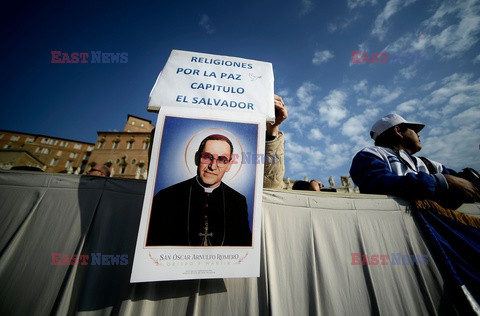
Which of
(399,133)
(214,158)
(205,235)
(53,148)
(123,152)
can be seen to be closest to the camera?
(205,235)

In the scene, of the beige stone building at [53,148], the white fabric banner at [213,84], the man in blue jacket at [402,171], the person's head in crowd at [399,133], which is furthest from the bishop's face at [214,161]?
the beige stone building at [53,148]

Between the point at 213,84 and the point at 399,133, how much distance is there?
109 inches

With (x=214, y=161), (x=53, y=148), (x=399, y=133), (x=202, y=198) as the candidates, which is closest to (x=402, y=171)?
(x=399, y=133)

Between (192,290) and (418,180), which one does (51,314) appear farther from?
(418,180)

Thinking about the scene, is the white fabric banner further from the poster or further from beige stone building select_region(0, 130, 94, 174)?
beige stone building select_region(0, 130, 94, 174)

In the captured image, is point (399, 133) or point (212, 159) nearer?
point (212, 159)

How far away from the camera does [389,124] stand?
9.19 feet

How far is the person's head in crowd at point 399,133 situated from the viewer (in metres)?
2.71

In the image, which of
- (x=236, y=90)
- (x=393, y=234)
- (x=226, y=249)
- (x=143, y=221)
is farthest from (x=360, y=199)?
(x=143, y=221)

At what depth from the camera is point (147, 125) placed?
36.9 metres

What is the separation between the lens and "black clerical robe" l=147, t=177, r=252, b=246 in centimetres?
128

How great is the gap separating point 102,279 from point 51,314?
1.07 feet

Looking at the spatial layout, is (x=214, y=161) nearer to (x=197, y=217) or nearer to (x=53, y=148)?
(x=197, y=217)

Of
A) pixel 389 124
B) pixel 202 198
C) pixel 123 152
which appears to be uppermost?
pixel 123 152
